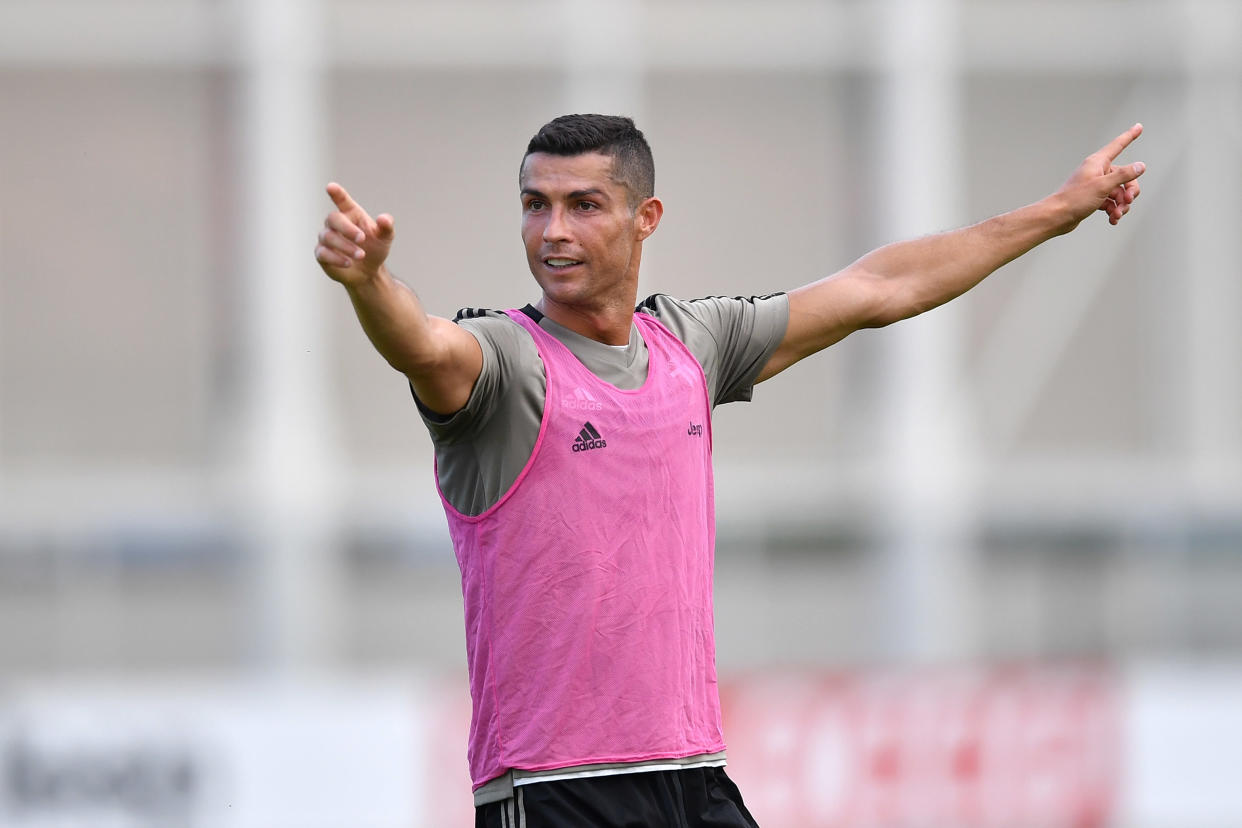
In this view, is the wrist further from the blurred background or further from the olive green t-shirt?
the blurred background

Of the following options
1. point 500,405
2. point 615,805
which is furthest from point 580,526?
point 615,805

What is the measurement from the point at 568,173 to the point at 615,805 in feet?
4.95

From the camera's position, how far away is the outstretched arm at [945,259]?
17.4ft

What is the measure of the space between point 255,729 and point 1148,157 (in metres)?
12.8

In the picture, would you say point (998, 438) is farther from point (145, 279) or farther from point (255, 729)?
point (255, 729)

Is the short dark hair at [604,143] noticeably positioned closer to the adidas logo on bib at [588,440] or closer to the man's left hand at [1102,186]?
the adidas logo on bib at [588,440]

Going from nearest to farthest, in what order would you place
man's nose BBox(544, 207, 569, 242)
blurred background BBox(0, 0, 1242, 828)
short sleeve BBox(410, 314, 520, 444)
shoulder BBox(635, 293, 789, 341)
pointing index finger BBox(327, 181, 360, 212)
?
pointing index finger BBox(327, 181, 360, 212) < short sleeve BBox(410, 314, 520, 444) < man's nose BBox(544, 207, 569, 242) < shoulder BBox(635, 293, 789, 341) < blurred background BBox(0, 0, 1242, 828)

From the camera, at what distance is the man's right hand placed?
4070mm

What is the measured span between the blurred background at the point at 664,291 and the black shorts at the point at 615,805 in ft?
47.5

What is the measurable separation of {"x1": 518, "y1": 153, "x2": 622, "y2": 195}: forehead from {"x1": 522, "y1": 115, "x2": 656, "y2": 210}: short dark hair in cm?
2

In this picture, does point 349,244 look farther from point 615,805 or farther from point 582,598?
point 615,805

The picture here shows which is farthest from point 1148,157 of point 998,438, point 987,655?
point 987,655

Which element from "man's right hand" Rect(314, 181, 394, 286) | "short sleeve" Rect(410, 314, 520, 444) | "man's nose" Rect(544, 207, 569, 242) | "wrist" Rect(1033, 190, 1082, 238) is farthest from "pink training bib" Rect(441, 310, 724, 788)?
"wrist" Rect(1033, 190, 1082, 238)

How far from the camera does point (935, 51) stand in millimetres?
20188
